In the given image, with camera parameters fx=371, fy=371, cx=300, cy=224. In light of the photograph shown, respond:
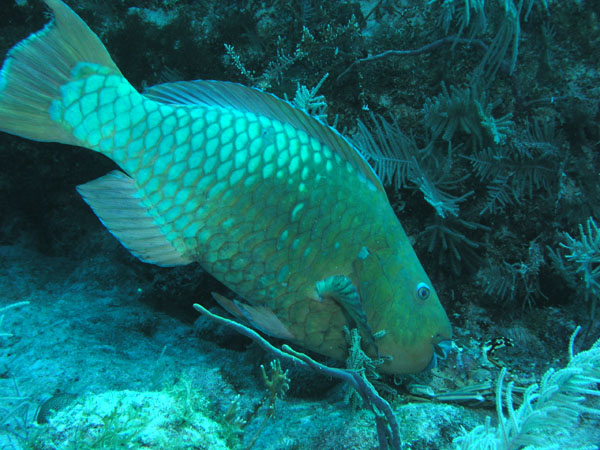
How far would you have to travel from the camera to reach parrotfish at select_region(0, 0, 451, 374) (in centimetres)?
209

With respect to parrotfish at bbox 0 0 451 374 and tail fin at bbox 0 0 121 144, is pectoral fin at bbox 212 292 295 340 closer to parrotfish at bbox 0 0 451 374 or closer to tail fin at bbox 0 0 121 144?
parrotfish at bbox 0 0 451 374

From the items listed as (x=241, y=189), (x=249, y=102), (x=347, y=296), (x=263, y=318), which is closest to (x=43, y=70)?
(x=249, y=102)

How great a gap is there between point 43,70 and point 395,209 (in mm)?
2708

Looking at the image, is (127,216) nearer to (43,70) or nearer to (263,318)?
(43,70)

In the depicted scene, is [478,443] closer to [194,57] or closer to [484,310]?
[484,310]

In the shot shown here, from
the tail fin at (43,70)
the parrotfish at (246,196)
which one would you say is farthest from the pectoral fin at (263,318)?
the tail fin at (43,70)

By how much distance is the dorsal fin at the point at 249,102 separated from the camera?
2.24 meters

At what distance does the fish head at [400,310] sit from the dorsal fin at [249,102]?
1.87 ft

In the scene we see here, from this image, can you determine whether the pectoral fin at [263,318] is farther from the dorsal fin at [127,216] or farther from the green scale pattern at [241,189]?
the dorsal fin at [127,216]

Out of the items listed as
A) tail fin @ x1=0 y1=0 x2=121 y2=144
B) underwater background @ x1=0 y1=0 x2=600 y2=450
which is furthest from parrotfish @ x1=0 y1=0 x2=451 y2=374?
underwater background @ x1=0 y1=0 x2=600 y2=450

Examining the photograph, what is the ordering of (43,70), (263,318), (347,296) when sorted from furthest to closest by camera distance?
(263,318), (347,296), (43,70)

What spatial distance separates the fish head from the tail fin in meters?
1.88

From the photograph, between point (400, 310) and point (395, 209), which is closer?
point (400, 310)

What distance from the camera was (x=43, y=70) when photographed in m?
2.04
